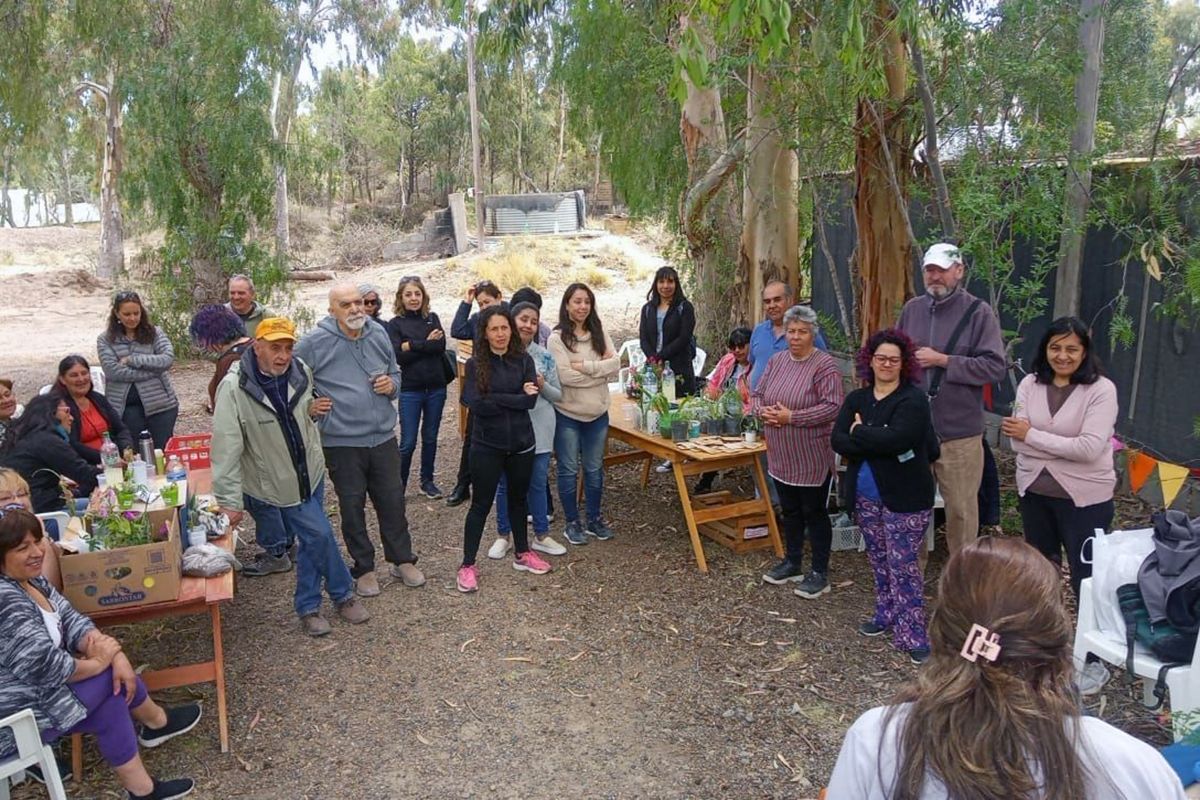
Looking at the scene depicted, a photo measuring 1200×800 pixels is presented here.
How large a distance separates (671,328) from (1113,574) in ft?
12.5

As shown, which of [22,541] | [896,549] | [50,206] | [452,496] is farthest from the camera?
[50,206]

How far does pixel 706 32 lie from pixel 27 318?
16568mm

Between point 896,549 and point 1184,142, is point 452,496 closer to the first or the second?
point 896,549

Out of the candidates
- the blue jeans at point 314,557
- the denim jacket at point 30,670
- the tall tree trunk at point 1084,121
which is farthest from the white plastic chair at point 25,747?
the tall tree trunk at point 1084,121

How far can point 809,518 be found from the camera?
207 inches

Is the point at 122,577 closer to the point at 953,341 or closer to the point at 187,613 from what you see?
the point at 187,613

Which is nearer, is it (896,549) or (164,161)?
(896,549)

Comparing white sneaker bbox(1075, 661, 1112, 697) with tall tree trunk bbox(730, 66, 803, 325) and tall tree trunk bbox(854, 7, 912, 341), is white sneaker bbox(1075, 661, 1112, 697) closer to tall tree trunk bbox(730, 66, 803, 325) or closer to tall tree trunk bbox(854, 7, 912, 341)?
tall tree trunk bbox(854, 7, 912, 341)

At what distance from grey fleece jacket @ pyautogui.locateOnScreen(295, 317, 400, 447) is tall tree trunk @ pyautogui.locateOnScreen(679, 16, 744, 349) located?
15.2 feet

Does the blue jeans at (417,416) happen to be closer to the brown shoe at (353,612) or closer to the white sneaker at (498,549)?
the white sneaker at (498,549)

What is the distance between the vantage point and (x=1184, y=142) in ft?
20.4

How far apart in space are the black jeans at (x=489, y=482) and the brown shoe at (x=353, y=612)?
0.66 meters

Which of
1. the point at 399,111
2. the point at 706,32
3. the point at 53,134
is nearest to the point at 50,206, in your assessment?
the point at 399,111

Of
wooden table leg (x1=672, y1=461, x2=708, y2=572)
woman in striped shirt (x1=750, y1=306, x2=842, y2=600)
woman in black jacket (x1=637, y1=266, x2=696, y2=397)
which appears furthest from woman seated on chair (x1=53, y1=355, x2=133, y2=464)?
woman in striped shirt (x1=750, y1=306, x2=842, y2=600)
